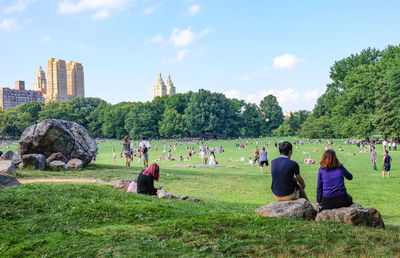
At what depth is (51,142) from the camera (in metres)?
20.6

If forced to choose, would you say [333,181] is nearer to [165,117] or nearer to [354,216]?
[354,216]

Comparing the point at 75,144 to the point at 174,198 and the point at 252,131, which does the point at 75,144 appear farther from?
the point at 252,131

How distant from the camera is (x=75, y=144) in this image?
2127 cm

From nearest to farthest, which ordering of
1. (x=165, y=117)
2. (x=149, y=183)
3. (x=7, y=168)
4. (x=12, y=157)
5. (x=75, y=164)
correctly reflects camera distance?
(x=149, y=183)
(x=7, y=168)
(x=12, y=157)
(x=75, y=164)
(x=165, y=117)

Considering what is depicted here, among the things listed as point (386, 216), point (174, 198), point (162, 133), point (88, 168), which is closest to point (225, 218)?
point (174, 198)

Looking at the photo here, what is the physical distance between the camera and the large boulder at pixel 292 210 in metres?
7.54

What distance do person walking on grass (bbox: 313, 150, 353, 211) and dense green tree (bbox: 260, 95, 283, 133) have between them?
123 m

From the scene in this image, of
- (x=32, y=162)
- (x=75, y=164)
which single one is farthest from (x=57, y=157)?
(x=32, y=162)

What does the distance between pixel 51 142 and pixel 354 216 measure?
17985mm

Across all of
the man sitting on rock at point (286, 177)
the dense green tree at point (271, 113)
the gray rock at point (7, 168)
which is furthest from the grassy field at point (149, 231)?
the dense green tree at point (271, 113)

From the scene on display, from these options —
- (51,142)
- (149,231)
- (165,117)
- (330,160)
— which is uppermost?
(165,117)

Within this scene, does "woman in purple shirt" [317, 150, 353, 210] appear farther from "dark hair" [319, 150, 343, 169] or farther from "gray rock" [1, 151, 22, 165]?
"gray rock" [1, 151, 22, 165]

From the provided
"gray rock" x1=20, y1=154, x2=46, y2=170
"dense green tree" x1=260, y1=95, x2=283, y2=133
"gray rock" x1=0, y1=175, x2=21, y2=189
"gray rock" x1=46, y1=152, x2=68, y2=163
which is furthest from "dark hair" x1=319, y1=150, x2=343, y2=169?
"dense green tree" x1=260, y1=95, x2=283, y2=133

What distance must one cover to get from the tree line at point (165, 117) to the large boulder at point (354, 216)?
3991 inches
